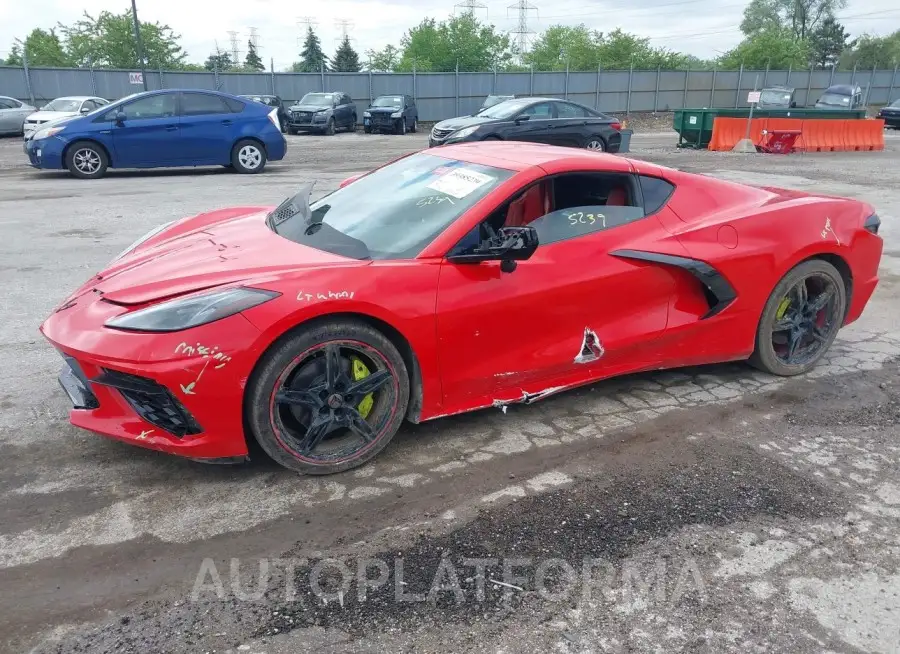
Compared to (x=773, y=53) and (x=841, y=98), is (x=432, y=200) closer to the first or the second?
(x=841, y=98)

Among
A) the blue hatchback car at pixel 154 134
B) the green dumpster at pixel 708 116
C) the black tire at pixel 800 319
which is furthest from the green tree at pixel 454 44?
the black tire at pixel 800 319

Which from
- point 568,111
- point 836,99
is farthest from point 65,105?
point 836,99

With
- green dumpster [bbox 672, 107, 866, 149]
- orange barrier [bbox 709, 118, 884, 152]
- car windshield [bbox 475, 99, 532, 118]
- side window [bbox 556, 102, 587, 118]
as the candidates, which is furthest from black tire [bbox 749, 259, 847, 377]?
green dumpster [bbox 672, 107, 866, 149]

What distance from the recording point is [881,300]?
20.7 feet

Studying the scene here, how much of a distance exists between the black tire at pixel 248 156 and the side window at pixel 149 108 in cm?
137

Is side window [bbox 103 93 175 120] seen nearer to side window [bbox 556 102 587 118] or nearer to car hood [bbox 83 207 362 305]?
side window [bbox 556 102 587 118]

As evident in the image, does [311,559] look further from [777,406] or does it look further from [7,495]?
[777,406]

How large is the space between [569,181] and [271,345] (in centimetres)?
184

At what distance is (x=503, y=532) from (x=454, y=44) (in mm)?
63583

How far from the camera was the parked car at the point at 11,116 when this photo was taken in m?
21.8

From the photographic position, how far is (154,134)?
12758 mm

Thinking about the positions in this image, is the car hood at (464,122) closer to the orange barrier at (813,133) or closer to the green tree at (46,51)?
the orange barrier at (813,133)


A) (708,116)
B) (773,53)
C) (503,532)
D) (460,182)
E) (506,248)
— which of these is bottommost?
(503,532)

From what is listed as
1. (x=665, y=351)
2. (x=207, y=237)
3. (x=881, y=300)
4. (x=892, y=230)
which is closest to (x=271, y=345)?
(x=207, y=237)
